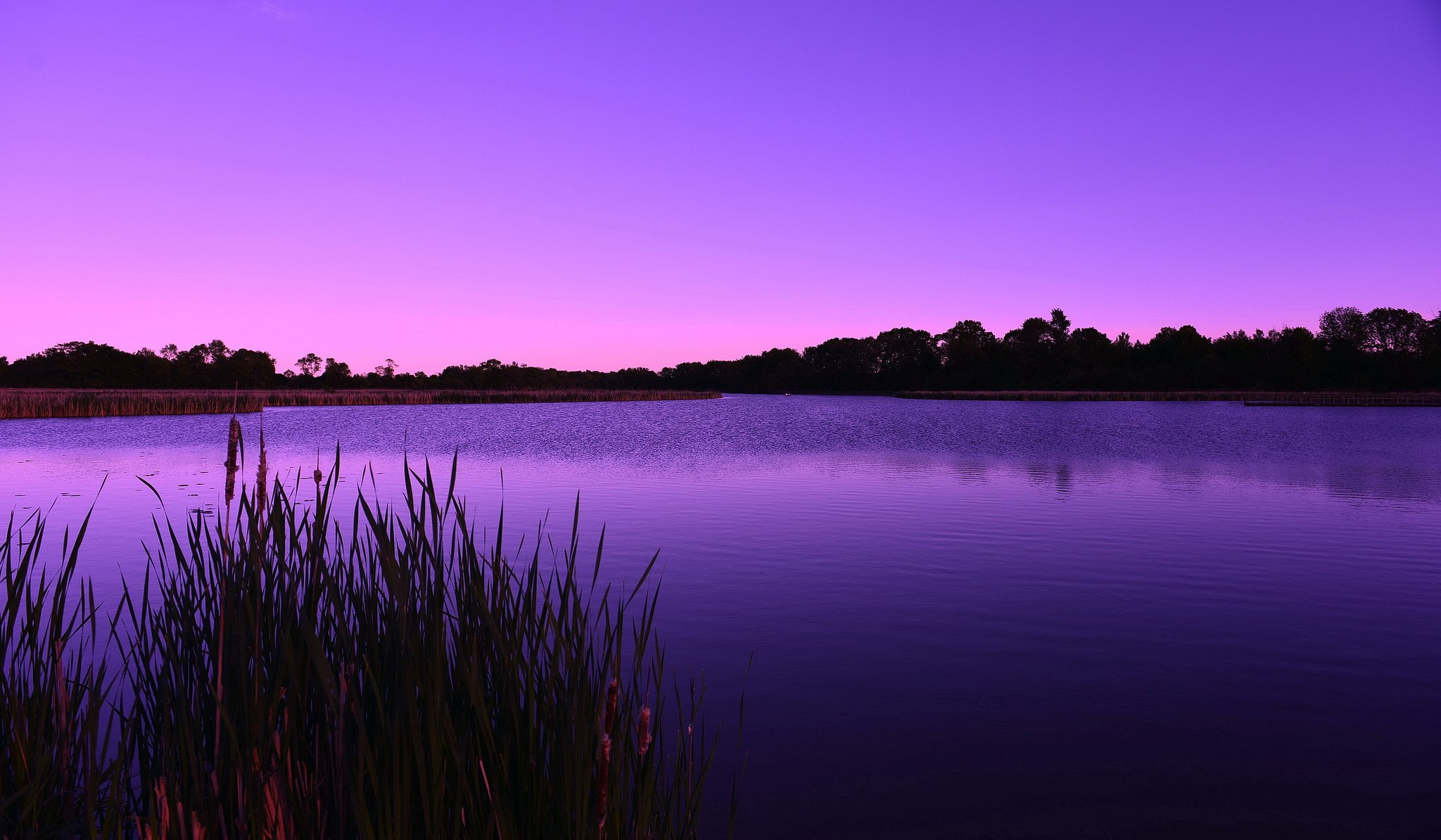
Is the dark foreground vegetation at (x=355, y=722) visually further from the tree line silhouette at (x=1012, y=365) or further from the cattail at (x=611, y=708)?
the tree line silhouette at (x=1012, y=365)

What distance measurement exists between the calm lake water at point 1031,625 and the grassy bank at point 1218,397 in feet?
180

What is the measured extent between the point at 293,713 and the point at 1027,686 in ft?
15.3

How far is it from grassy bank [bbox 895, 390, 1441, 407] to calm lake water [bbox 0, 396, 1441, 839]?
180 ft

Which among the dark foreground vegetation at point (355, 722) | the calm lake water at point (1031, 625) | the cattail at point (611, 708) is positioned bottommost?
the calm lake water at point (1031, 625)

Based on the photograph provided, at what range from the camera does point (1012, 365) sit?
127375 mm

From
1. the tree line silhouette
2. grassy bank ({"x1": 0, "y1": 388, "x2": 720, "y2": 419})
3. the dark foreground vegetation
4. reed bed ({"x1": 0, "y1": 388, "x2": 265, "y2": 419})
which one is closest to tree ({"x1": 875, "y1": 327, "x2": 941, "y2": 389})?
the tree line silhouette

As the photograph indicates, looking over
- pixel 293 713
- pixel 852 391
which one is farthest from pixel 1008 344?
pixel 293 713

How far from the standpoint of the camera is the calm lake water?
14.3ft

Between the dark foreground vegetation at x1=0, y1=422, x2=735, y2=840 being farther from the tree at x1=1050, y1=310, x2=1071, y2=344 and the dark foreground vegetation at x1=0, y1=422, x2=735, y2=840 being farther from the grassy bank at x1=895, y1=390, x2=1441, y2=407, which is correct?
the tree at x1=1050, y1=310, x2=1071, y2=344

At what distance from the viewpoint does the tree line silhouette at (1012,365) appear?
309 feet

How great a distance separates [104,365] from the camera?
325ft

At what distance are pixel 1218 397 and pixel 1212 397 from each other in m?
0.63

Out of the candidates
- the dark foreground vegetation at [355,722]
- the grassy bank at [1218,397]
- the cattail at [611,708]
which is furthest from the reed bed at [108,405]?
the grassy bank at [1218,397]

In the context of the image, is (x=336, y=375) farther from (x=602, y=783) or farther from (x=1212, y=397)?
(x=602, y=783)
